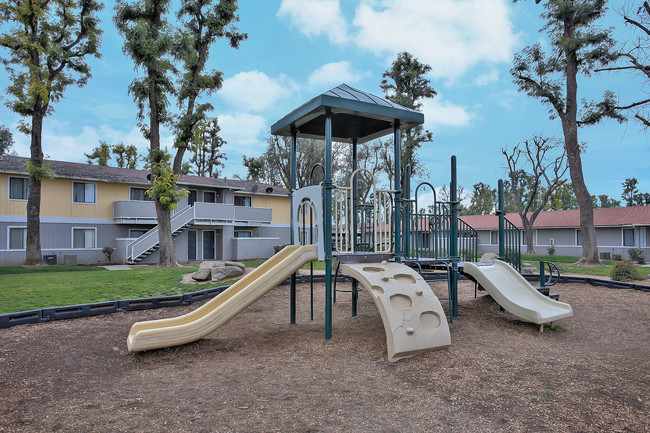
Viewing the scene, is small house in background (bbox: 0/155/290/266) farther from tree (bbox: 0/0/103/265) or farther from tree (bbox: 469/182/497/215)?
tree (bbox: 469/182/497/215)

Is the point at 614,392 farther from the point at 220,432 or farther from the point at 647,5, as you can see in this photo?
the point at 647,5

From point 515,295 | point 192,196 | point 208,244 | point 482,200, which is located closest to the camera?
point 515,295

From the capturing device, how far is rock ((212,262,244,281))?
40.7ft

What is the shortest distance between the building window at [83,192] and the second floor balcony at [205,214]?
134 centimetres

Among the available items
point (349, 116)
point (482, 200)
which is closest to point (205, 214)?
point (349, 116)

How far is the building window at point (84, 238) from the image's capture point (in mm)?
22000

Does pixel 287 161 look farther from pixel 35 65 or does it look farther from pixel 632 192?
pixel 632 192

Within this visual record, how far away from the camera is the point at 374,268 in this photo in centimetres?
608

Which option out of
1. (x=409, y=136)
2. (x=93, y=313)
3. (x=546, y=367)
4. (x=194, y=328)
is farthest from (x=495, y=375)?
(x=409, y=136)

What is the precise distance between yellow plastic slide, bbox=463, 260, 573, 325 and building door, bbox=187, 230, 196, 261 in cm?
2088

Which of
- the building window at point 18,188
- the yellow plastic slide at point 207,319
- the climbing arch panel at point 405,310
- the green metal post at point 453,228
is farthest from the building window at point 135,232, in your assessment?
the green metal post at point 453,228

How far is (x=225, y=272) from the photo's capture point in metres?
12.6

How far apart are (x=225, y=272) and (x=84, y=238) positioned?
46.0 feet

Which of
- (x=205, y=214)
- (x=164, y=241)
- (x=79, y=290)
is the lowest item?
Result: (x=79, y=290)
